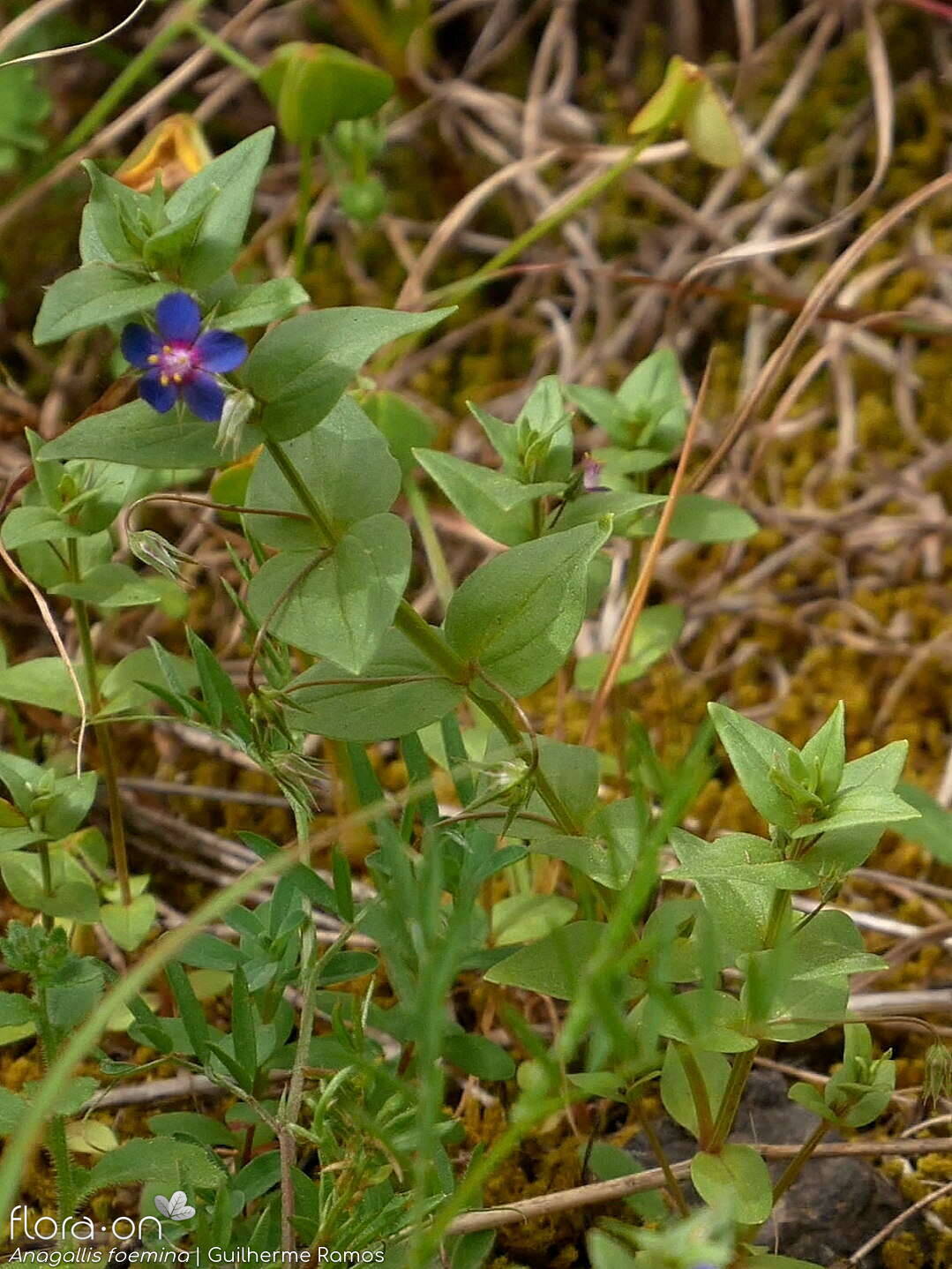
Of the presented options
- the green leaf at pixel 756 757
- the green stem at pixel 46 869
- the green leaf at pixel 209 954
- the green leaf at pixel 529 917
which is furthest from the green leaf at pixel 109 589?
the green leaf at pixel 756 757

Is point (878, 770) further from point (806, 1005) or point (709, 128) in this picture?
point (709, 128)

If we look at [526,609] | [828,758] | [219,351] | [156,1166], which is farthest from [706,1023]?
Answer: [219,351]

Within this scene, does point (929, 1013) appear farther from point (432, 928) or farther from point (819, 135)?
point (819, 135)

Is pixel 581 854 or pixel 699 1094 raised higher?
pixel 581 854

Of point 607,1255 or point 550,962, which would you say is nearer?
point 607,1255

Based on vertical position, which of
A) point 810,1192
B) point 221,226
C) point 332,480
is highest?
point 221,226
